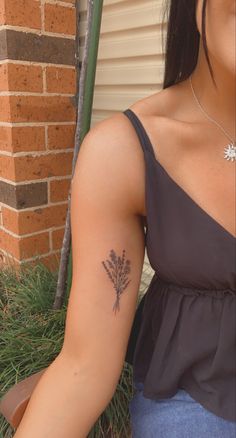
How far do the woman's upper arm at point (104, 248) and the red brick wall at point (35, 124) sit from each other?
1259 millimetres

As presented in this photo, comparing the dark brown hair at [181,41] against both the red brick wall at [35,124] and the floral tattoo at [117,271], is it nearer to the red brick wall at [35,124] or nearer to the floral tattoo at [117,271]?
the floral tattoo at [117,271]

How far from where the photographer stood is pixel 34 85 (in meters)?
2.10

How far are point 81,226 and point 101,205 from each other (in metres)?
0.07

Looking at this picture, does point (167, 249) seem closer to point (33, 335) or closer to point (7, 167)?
point (33, 335)

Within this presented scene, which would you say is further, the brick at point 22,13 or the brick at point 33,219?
the brick at point 33,219

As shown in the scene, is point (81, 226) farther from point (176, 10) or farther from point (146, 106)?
point (176, 10)

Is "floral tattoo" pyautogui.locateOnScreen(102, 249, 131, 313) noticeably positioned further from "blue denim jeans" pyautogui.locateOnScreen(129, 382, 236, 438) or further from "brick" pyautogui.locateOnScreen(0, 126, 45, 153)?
"brick" pyautogui.locateOnScreen(0, 126, 45, 153)

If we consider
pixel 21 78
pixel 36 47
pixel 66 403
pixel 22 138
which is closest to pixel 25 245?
pixel 22 138

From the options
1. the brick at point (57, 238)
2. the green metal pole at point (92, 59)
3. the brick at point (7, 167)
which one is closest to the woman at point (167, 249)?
the green metal pole at point (92, 59)

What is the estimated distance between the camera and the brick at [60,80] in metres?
2.15

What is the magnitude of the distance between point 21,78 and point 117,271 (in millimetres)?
1401

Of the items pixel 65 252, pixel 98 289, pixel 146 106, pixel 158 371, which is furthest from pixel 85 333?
pixel 65 252

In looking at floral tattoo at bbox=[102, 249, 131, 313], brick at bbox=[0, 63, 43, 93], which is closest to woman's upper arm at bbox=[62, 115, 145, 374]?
floral tattoo at bbox=[102, 249, 131, 313]

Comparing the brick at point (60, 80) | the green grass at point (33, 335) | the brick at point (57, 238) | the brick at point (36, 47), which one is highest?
the brick at point (36, 47)
